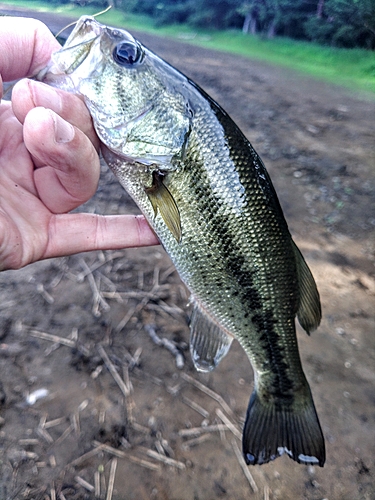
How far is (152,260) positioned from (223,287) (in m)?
2.41

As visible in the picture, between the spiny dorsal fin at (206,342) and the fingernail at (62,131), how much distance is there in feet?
3.66

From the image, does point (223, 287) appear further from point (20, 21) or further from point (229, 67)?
point (229, 67)

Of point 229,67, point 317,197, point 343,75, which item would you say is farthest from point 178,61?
point 317,197

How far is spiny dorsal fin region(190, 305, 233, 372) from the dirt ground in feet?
3.38

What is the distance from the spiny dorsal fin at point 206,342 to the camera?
79.8 inches

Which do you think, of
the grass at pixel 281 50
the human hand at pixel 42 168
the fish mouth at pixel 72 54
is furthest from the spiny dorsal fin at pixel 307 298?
the grass at pixel 281 50

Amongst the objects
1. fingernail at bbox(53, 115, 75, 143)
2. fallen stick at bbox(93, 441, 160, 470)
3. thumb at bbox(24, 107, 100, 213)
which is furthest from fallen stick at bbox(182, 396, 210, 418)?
A: fingernail at bbox(53, 115, 75, 143)

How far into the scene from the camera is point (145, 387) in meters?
2.97

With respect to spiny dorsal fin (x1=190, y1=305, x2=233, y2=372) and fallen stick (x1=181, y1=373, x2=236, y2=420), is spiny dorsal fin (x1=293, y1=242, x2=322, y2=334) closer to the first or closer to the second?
spiny dorsal fin (x1=190, y1=305, x2=233, y2=372)

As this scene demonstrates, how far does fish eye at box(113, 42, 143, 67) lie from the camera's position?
5.12 ft

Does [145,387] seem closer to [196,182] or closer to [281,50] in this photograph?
[196,182]

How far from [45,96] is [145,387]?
2336 mm

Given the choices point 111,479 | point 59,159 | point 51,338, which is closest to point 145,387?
point 111,479

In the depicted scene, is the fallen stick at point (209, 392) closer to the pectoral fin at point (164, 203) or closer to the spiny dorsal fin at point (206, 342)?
the spiny dorsal fin at point (206, 342)
